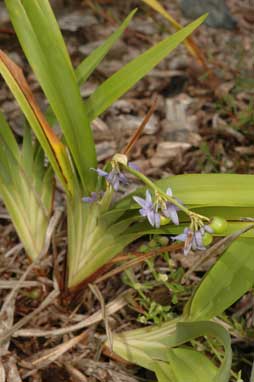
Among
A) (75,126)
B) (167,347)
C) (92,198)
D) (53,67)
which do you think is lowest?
(167,347)

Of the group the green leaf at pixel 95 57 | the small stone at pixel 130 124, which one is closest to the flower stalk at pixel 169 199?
the green leaf at pixel 95 57

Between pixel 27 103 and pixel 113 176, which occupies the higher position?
pixel 27 103

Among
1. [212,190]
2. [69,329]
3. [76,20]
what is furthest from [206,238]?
[76,20]

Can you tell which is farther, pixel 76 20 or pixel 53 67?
pixel 76 20

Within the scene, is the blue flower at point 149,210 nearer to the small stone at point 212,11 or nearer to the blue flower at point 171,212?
the blue flower at point 171,212

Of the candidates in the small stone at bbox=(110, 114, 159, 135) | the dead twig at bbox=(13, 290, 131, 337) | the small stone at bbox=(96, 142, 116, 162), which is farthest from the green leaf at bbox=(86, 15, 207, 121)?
the small stone at bbox=(110, 114, 159, 135)

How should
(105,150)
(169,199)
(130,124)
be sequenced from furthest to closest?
(130,124)
(105,150)
(169,199)

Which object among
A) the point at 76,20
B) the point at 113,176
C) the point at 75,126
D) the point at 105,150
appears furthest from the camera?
the point at 76,20

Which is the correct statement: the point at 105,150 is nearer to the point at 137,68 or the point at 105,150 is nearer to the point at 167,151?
the point at 167,151
